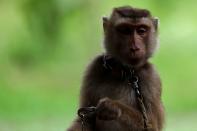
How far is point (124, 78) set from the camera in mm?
9258

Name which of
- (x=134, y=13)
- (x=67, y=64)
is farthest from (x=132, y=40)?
(x=67, y=64)

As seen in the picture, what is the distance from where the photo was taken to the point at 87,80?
368 inches

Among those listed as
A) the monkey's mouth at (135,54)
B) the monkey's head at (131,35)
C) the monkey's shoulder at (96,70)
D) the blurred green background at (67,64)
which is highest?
the monkey's head at (131,35)

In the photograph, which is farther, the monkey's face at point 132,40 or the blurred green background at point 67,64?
the blurred green background at point 67,64

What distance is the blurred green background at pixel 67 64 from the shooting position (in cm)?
1602

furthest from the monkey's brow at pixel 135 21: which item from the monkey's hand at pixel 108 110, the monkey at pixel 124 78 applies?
the monkey's hand at pixel 108 110

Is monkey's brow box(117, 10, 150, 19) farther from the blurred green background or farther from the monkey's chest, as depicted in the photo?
the blurred green background

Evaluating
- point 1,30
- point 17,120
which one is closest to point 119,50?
point 17,120

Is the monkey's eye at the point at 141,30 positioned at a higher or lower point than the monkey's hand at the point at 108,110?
higher

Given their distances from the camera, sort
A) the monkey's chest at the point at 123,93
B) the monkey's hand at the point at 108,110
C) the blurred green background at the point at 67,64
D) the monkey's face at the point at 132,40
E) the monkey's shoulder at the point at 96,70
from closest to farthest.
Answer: the monkey's hand at the point at 108,110
the monkey's face at the point at 132,40
the monkey's chest at the point at 123,93
the monkey's shoulder at the point at 96,70
the blurred green background at the point at 67,64

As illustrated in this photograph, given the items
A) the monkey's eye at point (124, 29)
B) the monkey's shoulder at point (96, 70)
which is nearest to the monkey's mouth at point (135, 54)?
the monkey's eye at point (124, 29)

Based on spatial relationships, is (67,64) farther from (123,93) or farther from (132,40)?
(132,40)

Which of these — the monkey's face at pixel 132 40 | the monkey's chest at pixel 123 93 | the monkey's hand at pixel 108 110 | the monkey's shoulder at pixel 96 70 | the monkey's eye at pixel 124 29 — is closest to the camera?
the monkey's hand at pixel 108 110

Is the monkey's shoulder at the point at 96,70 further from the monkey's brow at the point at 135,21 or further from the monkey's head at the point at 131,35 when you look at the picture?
the monkey's brow at the point at 135,21
